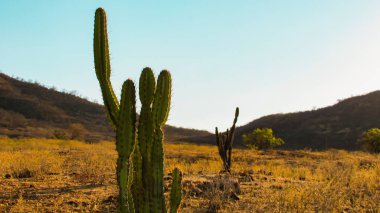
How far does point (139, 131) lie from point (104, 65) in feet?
2.86

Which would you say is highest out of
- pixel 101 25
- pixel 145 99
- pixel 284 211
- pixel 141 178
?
pixel 101 25

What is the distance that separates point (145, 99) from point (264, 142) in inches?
1100

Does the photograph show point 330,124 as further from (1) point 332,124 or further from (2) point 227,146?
(2) point 227,146

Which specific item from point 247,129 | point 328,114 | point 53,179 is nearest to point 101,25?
point 53,179

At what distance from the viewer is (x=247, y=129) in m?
72.1

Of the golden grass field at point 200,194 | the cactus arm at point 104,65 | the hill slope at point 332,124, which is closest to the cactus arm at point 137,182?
the cactus arm at point 104,65

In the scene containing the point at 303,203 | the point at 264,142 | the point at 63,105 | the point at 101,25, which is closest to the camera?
the point at 101,25

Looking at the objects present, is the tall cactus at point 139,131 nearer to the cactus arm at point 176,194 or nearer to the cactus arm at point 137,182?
the cactus arm at point 137,182

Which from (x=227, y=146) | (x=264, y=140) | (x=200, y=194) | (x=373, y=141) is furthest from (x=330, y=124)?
(x=200, y=194)

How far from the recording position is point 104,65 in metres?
4.83

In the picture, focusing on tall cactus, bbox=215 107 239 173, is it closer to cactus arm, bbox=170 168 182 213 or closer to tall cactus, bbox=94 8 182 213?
cactus arm, bbox=170 168 182 213

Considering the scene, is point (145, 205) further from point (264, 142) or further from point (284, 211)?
point (264, 142)

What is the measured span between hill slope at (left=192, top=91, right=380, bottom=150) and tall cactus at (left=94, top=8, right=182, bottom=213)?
1944 inches

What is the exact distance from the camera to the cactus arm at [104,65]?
185 inches
